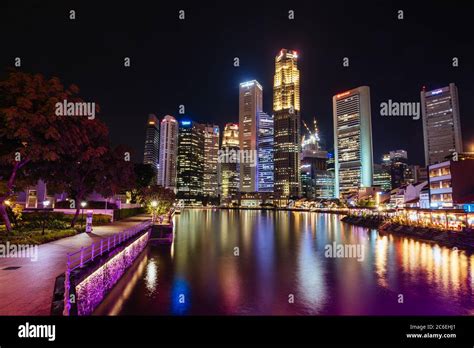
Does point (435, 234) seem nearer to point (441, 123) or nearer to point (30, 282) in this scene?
point (30, 282)

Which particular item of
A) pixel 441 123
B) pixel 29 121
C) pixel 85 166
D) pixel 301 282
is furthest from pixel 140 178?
pixel 441 123

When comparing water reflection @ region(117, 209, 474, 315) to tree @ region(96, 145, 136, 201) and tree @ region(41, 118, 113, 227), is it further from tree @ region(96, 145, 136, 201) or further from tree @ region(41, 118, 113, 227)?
tree @ region(41, 118, 113, 227)

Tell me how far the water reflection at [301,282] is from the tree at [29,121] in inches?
418

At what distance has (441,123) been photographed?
19262 cm

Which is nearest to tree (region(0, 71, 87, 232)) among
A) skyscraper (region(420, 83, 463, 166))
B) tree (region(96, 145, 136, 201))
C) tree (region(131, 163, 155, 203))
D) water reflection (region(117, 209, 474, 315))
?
water reflection (region(117, 209, 474, 315))

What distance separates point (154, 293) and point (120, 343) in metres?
7.55

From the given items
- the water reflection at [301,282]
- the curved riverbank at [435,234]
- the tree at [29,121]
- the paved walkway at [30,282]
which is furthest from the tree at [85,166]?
the curved riverbank at [435,234]

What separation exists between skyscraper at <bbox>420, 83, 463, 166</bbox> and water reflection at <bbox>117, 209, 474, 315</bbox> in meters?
191

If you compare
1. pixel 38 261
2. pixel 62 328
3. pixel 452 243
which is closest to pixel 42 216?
pixel 38 261

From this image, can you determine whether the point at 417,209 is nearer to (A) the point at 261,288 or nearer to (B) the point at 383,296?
(B) the point at 383,296

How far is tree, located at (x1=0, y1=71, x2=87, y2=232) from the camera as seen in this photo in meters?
17.8

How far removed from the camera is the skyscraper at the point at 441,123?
186500 mm

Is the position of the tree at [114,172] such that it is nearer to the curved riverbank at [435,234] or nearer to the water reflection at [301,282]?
the water reflection at [301,282]

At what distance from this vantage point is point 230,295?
700 inches
